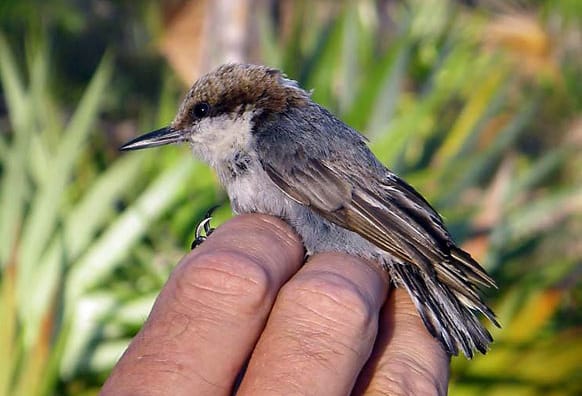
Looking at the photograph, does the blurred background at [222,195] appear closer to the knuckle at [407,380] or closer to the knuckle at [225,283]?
the knuckle at [225,283]

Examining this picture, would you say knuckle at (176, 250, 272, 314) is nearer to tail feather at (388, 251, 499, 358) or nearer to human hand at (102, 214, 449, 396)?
human hand at (102, 214, 449, 396)

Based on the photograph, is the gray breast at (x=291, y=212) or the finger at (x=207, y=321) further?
the gray breast at (x=291, y=212)

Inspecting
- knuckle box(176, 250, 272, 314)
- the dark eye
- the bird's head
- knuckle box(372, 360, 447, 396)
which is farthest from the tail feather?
the dark eye

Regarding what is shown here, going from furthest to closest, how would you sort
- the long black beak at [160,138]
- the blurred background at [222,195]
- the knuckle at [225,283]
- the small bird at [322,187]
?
the blurred background at [222,195], the long black beak at [160,138], the small bird at [322,187], the knuckle at [225,283]

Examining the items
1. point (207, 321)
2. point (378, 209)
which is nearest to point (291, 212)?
point (378, 209)

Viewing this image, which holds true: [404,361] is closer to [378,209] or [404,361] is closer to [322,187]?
[378,209]

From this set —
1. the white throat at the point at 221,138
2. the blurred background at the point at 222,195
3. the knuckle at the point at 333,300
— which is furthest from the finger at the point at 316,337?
the blurred background at the point at 222,195

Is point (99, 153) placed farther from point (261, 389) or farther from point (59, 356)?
point (261, 389)
